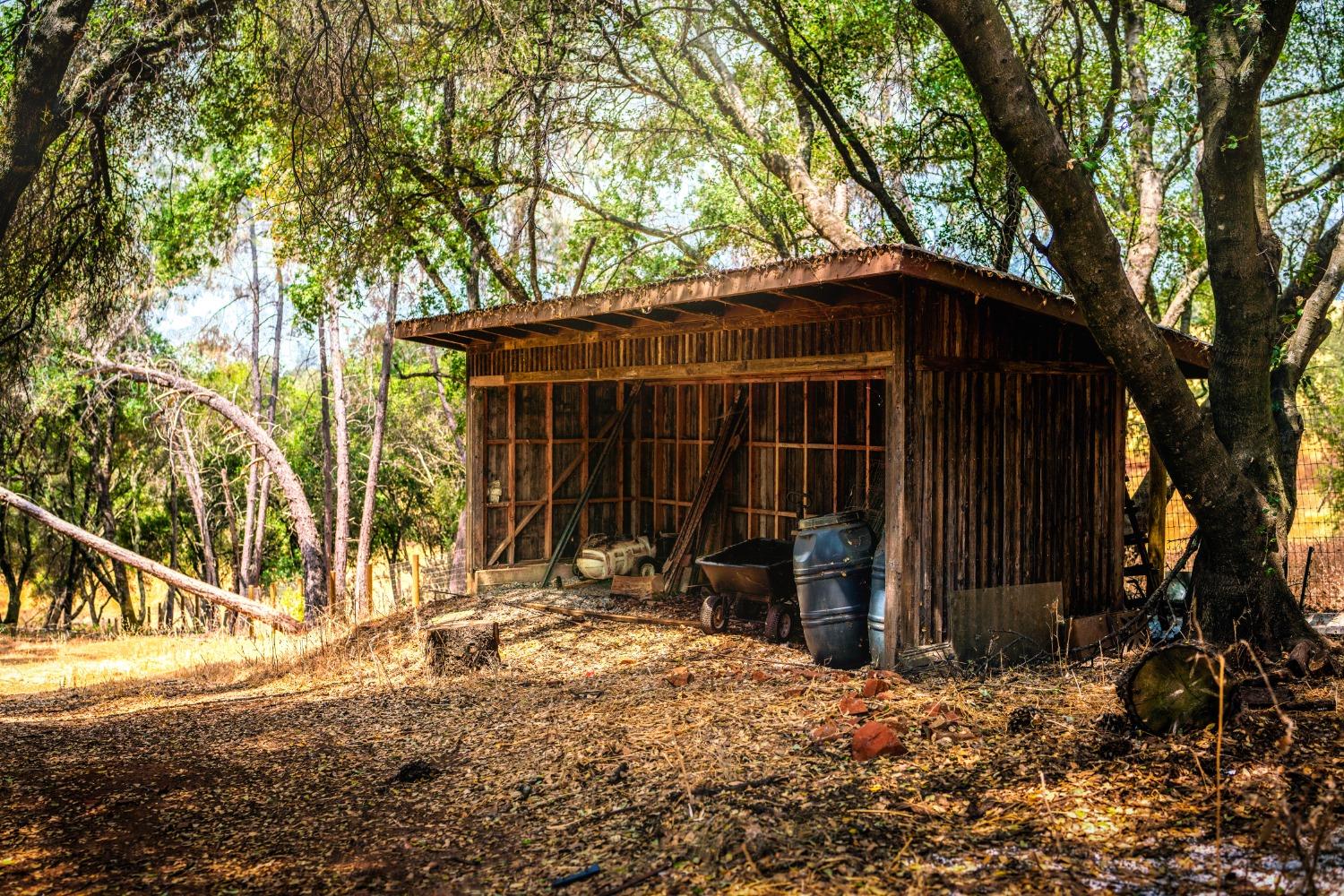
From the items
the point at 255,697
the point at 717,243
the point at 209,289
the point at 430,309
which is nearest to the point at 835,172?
the point at 717,243

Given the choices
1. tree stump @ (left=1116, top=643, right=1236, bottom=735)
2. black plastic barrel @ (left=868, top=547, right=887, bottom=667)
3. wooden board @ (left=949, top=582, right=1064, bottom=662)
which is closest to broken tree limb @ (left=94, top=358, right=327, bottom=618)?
black plastic barrel @ (left=868, top=547, right=887, bottom=667)

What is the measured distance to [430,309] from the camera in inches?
770

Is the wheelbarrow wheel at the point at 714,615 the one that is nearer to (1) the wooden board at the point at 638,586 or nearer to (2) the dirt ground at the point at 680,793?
(2) the dirt ground at the point at 680,793

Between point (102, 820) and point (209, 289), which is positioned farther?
point (209, 289)

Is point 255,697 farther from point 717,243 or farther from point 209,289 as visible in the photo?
point 209,289

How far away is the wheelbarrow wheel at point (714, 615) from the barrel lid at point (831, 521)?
1.63 meters

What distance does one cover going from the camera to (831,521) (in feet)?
27.2

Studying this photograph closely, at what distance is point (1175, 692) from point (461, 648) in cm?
588

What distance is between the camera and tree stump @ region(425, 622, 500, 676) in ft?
28.9

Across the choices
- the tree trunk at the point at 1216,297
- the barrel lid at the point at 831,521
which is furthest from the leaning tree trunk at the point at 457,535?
the tree trunk at the point at 1216,297

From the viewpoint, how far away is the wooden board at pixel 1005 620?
26.3ft

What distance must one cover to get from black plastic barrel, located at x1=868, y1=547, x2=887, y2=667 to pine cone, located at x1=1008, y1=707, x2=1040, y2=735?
189cm

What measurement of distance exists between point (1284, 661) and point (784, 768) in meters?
3.65

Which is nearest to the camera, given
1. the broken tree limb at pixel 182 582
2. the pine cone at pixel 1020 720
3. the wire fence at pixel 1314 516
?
the pine cone at pixel 1020 720
